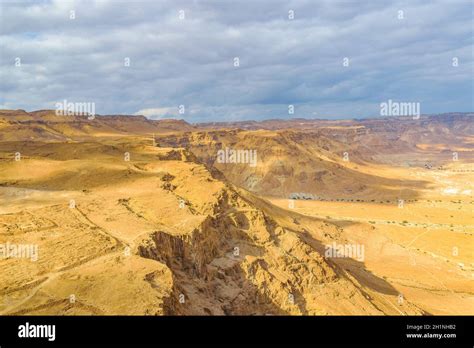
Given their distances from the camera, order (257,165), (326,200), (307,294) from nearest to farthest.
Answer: (307,294)
(326,200)
(257,165)

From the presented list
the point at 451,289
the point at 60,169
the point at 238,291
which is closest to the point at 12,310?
the point at 238,291

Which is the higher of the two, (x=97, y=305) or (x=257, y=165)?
(x=257, y=165)

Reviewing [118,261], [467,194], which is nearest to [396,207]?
[467,194]

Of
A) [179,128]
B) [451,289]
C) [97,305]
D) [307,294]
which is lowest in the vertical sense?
[451,289]

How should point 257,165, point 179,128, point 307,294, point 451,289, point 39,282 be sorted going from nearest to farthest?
point 39,282, point 307,294, point 451,289, point 257,165, point 179,128

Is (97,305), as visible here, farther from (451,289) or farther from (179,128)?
(179,128)

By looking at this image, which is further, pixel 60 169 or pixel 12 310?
pixel 60 169
